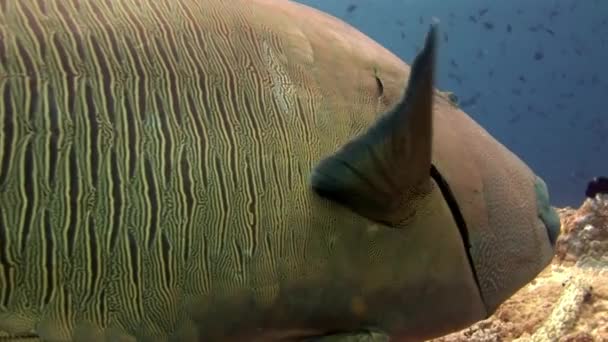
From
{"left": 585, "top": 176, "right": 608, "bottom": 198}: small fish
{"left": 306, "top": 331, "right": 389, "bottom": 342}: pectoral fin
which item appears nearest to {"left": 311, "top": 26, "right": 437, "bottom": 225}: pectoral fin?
{"left": 306, "top": 331, "right": 389, "bottom": 342}: pectoral fin

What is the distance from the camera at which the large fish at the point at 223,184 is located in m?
1.60

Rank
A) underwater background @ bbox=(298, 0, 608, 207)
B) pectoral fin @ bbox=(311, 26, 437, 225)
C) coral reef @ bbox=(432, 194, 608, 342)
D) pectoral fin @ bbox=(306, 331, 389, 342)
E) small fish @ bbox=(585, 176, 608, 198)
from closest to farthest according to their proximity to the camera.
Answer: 1. pectoral fin @ bbox=(311, 26, 437, 225)
2. pectoral fin @ bbox=(306, 331, 389, 342)
3. coral reef @ bbox=(432, 194, 608, 342)
4. small fish @ bbox=(585, 176, 608, 198)
5. underwater background @ bbox=(298, 0, 608, 207)

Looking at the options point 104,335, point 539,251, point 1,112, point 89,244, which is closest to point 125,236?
point 89,244

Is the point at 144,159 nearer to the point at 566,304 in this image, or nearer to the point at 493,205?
the point at 493,205

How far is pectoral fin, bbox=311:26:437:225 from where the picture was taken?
1.73 meters

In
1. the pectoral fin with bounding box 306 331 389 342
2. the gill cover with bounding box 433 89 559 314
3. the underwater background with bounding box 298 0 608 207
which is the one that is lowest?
the underwater background with bounding box 298 0 608 207

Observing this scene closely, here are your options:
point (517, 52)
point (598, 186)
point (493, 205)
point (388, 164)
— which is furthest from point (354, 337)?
point (517, 52)

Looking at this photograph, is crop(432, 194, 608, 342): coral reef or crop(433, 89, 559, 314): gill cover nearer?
crop(433, 89, 559, 314): gill cover

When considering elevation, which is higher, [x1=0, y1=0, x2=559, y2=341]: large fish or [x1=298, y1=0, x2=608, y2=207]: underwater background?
[x1=0, y1=0, x2=559, y2=341]: large fish

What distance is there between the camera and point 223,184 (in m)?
1.77

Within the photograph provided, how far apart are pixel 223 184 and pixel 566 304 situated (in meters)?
2.69

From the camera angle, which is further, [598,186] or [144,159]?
[598,186]

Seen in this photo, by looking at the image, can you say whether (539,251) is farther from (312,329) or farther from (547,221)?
(312,329)

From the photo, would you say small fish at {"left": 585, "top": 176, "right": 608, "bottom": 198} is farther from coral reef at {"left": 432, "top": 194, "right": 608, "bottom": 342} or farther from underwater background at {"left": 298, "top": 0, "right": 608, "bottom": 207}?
underwater background at {"left": 298, "top": 0, "right": 608, "bottom": 207}
